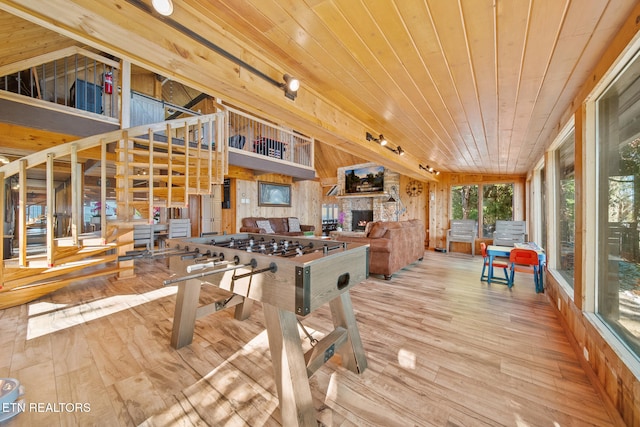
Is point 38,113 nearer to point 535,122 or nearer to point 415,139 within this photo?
point 415,139

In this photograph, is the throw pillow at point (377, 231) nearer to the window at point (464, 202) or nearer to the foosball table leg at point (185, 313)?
the foosball table leg at point (185, 313)

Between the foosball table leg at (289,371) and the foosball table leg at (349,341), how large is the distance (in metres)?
0.48

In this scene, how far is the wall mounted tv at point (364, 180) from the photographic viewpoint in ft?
27.5

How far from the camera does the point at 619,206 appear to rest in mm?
1479

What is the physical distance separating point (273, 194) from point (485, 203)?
6344 mm

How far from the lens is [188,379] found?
1650mm

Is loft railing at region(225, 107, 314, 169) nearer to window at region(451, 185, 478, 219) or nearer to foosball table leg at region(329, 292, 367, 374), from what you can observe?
window at region(451, 185, 478, 219)

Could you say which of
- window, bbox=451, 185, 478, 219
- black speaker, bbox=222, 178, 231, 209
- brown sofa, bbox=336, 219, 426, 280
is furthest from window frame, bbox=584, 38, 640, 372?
black speaker, bbox=222, 178, 231, 209

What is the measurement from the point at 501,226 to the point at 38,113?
27.5 feet

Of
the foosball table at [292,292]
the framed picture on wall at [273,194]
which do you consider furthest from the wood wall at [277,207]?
the foosball table at [292,292]

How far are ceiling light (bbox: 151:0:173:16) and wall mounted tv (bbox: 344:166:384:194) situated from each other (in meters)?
7.70

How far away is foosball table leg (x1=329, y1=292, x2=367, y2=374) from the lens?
1.73 meters

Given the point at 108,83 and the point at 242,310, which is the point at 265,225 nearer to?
the point at 108,83

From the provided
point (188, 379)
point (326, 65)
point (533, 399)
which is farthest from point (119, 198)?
point (533, 399)
